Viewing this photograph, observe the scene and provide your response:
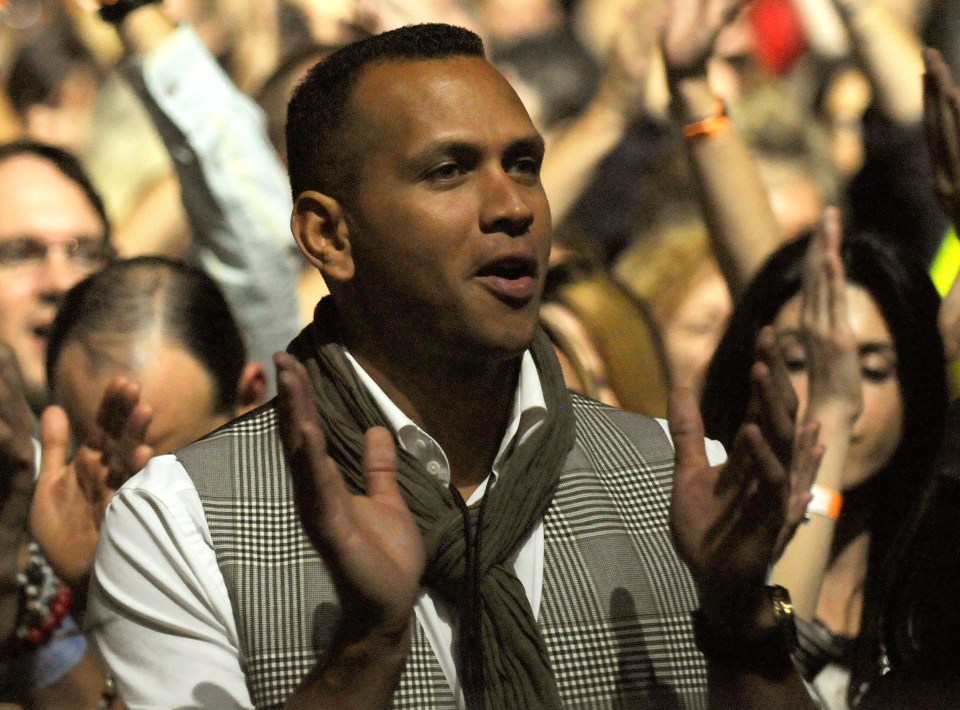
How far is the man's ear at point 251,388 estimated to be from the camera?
2484 millimetres

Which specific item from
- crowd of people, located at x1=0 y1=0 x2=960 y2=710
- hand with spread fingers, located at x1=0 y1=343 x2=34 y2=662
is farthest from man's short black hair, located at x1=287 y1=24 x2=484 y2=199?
hand with spread fingers, located at x1=0 y1=343 x2=34 y2=662

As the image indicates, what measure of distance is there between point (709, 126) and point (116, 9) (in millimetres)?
1162

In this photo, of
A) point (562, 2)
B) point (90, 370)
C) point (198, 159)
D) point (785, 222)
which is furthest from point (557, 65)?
point (90, 370)

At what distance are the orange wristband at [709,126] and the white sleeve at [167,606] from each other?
4.87 ft

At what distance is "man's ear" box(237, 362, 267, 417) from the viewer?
248cm

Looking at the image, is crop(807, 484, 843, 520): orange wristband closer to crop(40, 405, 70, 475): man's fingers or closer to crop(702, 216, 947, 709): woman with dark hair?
crop(702, 216, 947, 709): woman with dark hair

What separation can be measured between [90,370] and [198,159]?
0.50 m

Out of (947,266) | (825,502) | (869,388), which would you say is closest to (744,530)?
(825,502)

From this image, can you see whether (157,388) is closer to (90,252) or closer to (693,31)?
(90,252)

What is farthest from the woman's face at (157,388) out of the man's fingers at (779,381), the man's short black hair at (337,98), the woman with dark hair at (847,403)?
the man's fingers at (779,381)

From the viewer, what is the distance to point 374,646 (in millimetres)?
1425

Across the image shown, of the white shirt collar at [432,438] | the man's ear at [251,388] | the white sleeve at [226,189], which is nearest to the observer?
the white shirt collar at [432,438]

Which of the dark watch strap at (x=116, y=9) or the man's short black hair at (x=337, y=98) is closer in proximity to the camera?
the man's short black hair at (x=337, y=98)

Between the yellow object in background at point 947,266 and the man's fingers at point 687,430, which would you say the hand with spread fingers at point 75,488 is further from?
the yellow object in background at point 947,266
